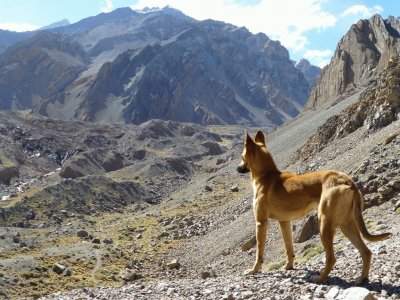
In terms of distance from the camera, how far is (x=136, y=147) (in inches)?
6344

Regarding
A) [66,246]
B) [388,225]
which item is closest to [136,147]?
[66,246]

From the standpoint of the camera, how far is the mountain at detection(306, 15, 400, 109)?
10820 centimetres

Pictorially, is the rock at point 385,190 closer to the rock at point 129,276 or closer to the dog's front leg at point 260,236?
the dog's front leg at point 260,236

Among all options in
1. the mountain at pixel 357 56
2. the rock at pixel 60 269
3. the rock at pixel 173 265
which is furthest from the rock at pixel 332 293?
the mountain at pixel 357 56

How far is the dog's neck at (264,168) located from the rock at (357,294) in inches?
136

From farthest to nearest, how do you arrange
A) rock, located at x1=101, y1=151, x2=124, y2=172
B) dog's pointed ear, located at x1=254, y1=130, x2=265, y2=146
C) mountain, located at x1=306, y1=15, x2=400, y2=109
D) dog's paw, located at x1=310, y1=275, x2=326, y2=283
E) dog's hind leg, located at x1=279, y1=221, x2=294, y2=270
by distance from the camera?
rock, located at x1=101, y1=151, x2=124, y2=172 < mountain, located at x1=306, y1=15, x2=400, y2=109 < dog's pointed ear, located at x1=254, y1=130, x2=265, y2=146 < dog's hind leg, located at x1=279, y1=221, x2=294, y2=270 < dog's paw, located at x1=310, y1=275, x2=326, y2=283

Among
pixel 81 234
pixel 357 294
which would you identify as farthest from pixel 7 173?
pixel 357 294

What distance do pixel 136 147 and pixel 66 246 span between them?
11961 centimetres

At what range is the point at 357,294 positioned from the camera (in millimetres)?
7918

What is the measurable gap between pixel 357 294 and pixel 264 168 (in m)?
3.83

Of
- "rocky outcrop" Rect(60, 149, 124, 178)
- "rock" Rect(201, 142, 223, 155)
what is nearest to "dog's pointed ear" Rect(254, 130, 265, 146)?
"rocky outcrop" Rect(60, 149, 124, 178)

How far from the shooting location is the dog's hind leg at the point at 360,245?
8.97 m

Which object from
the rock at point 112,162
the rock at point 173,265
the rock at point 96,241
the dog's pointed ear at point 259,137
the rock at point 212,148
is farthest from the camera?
the rock at point 212,148

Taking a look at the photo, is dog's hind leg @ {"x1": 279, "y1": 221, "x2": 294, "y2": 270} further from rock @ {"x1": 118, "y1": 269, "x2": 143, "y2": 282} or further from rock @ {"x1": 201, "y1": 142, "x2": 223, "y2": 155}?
rock @ {"x1": 201, "y1": 142, "x2": 223, "y2": 155}
